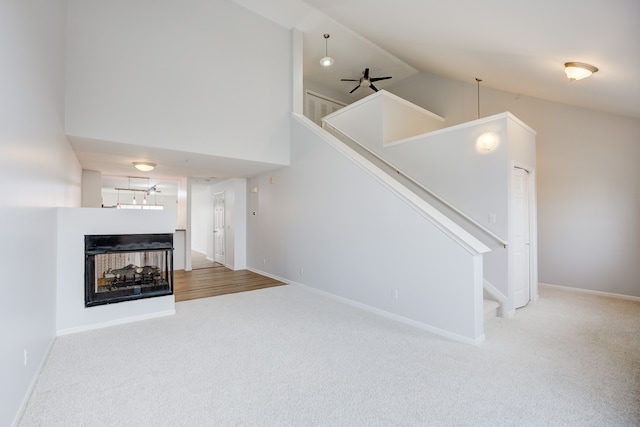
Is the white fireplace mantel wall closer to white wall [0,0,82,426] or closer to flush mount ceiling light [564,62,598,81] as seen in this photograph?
white wall [0,0,82,426]

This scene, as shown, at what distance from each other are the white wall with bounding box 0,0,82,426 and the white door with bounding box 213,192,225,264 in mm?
5347

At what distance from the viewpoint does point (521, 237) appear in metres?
4.56

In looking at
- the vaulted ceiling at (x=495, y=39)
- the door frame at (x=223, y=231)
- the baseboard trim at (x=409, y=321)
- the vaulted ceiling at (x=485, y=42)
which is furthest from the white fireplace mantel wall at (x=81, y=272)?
the door frame at (x=223, y=231)

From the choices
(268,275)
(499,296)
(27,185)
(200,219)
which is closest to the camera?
(27,185)

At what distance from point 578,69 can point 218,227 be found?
8474mm

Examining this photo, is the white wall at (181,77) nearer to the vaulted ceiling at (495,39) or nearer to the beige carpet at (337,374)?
the vaulted ceiling at (495,39)

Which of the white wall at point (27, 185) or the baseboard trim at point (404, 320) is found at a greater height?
the white wall at point (27, 185)

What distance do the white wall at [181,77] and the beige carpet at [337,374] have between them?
274cm

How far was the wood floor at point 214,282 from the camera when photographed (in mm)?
5484

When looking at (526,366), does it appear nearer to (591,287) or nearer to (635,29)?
(635,29)

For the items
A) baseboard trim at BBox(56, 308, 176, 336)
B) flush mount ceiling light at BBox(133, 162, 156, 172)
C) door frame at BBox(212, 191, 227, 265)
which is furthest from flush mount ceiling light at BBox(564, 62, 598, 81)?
door frame at BBox(212, 191, 227, 265)

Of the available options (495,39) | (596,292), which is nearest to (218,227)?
(495,39)

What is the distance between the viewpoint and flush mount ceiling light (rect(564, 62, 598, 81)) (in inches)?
132

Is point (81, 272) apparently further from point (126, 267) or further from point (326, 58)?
point (326, 58)
